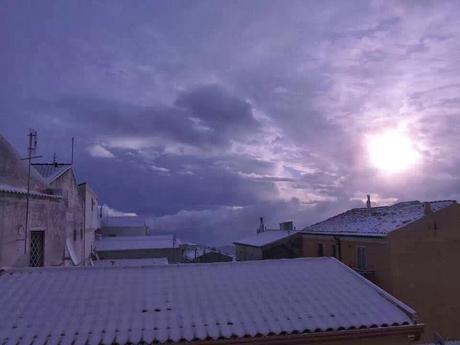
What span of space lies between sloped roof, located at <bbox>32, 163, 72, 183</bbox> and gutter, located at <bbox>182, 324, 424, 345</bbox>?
1245cm

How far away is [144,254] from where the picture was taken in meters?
37.2

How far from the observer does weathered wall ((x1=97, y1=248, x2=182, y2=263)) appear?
3628 cm

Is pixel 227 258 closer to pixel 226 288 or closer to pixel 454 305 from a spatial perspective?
pixel 454 305

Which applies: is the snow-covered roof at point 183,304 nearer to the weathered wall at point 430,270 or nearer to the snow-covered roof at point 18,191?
the snow-covered roof at point 18,191

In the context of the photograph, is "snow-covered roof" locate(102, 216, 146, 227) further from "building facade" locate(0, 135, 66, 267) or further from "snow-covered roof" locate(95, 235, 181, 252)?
"building facade" locate(0, 135, 66, 267)

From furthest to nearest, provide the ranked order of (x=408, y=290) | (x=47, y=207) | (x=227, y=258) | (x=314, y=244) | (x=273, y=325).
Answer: (x=227, y=258) → (x=314, y=244) → (x=408, y=290) → (x=47, y=207) → (x=273, y=325)

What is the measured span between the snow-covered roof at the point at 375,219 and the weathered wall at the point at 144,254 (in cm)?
1164

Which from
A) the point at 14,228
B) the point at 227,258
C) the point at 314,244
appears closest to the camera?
the point at 14,228

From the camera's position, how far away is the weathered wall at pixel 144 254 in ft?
119

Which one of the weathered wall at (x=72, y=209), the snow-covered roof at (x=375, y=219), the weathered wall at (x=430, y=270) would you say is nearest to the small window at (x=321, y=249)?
the snow-covered roof at (x=375, y=219)

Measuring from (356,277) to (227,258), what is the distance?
32060mm

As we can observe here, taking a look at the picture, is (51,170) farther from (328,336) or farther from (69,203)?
(328,336)

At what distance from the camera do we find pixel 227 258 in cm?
4212

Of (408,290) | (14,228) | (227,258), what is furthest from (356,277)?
(227,258)
